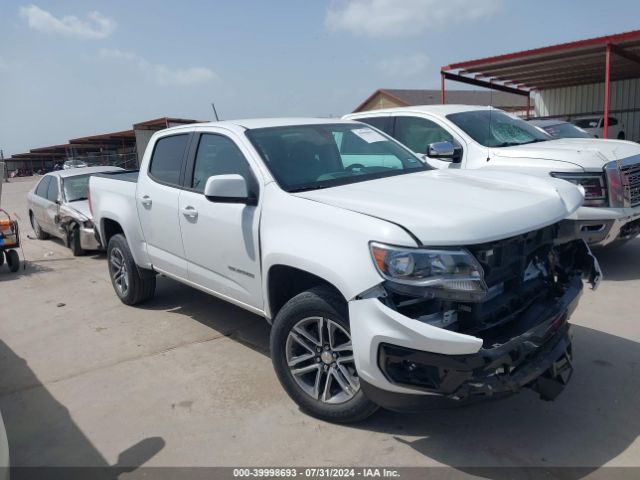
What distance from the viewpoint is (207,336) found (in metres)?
5.01

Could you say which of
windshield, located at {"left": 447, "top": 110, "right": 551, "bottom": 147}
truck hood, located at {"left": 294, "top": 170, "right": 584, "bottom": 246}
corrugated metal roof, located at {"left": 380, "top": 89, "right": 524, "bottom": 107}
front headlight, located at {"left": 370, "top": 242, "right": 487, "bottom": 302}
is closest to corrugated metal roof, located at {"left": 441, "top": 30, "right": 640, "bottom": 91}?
windshield, located at {"left": 447, "top": 110, "right": 551, "bottom": 147}

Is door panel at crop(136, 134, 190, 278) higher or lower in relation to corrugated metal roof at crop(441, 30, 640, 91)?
lower

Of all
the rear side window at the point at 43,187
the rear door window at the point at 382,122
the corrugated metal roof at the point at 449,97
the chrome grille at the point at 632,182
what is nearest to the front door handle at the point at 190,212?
the rear door window at the point at 382,122

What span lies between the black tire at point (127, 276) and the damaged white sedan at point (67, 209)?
2.81 metres

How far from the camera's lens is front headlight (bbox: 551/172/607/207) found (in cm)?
575

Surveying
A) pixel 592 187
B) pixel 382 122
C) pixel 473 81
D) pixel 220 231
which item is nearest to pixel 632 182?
pixel 592 187

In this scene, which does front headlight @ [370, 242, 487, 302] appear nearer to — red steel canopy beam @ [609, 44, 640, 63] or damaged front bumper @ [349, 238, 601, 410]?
damaged front bumper @ [349, 238, 601, 410]

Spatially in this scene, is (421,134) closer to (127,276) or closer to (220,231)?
(220,231)

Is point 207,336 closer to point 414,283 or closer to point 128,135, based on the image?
point 414,283

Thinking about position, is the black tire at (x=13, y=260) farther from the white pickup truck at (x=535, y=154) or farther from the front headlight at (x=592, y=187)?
the front headlight at (x=592, y=187)

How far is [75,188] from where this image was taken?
9.95 metres

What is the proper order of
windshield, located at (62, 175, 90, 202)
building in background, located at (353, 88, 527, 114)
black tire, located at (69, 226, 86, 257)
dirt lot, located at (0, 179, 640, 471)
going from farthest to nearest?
building in background, located at (353, 88, 527, 114), windshield, located at (62, 175, 90, 202), black tire, located at (69, 226, 86, 257), dirt lot, located at (0, 179, 640, 471)

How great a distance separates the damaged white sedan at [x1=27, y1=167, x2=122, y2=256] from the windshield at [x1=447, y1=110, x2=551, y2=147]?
5.57 metres

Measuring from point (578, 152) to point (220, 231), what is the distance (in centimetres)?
416
